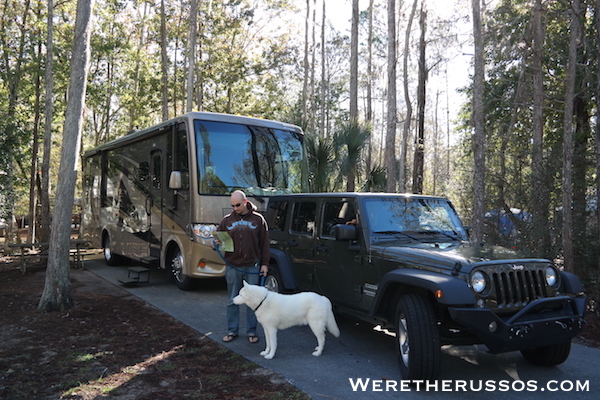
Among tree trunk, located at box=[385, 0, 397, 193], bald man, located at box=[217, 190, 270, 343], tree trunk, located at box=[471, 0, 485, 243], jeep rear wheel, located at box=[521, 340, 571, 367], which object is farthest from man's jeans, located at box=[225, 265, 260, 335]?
tree trunk, located at box=[385, 0, 397, 193]

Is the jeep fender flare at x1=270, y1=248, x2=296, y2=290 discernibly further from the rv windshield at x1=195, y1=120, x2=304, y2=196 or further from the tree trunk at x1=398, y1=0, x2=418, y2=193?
the tree trunk at x1=398, y1=0, x2=418, y2=193

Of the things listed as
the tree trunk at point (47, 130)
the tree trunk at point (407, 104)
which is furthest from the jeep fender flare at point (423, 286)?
the tree trunk at point (407, 104)

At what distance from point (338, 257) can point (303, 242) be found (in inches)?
33.6

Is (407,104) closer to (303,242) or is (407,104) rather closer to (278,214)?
(278,214)

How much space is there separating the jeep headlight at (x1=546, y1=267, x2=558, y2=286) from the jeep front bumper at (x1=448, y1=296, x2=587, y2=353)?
0.72ft

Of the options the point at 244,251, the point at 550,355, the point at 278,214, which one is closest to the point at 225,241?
the point at 244,251

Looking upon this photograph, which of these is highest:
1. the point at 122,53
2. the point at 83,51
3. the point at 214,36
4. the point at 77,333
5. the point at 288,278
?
the point at 214,36

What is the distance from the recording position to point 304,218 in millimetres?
6871

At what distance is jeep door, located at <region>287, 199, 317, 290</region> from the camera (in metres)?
6.57

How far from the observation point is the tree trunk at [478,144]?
12155mm

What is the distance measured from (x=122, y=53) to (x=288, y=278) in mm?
20065

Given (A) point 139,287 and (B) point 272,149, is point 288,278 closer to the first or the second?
(B) point 272,149

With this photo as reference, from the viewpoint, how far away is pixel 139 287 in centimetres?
1007

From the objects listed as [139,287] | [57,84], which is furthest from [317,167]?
[57,84]
